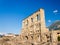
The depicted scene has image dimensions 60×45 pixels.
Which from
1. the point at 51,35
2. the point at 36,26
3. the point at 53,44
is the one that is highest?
the point at 36,26

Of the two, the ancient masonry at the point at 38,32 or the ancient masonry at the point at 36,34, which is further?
the ancient masonry at the point at 38,32

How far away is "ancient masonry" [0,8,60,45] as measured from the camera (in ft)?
101

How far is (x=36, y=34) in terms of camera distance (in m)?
38.3

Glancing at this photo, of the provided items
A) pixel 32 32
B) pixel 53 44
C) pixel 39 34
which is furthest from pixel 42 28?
pixel 53 44

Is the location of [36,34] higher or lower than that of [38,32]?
lower

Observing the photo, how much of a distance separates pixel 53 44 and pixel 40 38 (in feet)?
24.7

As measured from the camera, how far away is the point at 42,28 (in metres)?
36.8

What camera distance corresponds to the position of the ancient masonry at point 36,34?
101 ft

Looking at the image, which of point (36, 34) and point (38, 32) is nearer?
point (38, 32)

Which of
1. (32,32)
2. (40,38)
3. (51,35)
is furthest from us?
(32,32)

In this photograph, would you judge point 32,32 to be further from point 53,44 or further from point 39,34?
point 53,44

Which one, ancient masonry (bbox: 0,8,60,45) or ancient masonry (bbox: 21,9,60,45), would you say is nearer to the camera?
ancient masonry (bbox: 0,8,60,45)

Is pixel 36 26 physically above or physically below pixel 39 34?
above

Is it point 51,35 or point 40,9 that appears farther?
point 40,9
